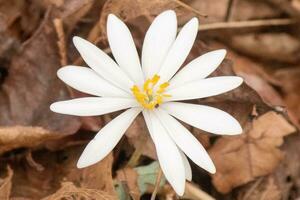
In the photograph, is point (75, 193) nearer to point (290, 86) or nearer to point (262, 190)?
point (262, 190)

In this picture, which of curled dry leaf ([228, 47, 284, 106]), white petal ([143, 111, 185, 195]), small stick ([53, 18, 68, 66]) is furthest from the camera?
curled dry leaf ([228, 47, 284, 106])

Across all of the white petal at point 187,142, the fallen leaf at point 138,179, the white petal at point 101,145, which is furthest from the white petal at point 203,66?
the fallen leaf at point 138,179

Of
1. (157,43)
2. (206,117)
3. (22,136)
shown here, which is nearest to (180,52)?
(157,43)

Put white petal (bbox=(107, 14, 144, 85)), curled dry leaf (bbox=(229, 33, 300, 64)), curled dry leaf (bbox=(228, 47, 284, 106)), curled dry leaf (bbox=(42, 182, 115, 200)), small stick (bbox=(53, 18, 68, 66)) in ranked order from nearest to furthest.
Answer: white petal (bbox=(107, 14, 144, 85))
curled dry leaf (bbox=(42, 182, 115, 200))
small stick (bbox=(53, 18, 68, 66))
curled dry leaf (bbox=(228, 47, 284, 106))
curled dry leaf (bbox=(229, 33, 300, 64))

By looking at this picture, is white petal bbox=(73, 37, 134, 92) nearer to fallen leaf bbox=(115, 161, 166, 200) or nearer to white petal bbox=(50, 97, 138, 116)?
white petal bbox=(50, 97, 138, 116)

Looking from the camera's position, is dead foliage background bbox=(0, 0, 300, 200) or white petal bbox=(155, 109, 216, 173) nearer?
white petal bbox=(155, 109, 216, 173)

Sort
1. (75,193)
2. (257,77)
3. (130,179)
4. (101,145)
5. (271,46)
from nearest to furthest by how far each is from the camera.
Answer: (101,145) < (75,193) < (130,179) < (257,77) < (271,46)

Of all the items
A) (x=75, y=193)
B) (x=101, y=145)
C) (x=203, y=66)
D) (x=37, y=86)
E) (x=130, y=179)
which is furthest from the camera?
(x=37, y=86)

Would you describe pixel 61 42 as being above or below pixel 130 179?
above

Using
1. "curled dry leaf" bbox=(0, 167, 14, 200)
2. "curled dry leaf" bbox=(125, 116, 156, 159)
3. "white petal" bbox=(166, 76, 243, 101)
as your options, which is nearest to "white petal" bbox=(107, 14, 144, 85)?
"white petal" bbox=(166, 76, 243, 101)
